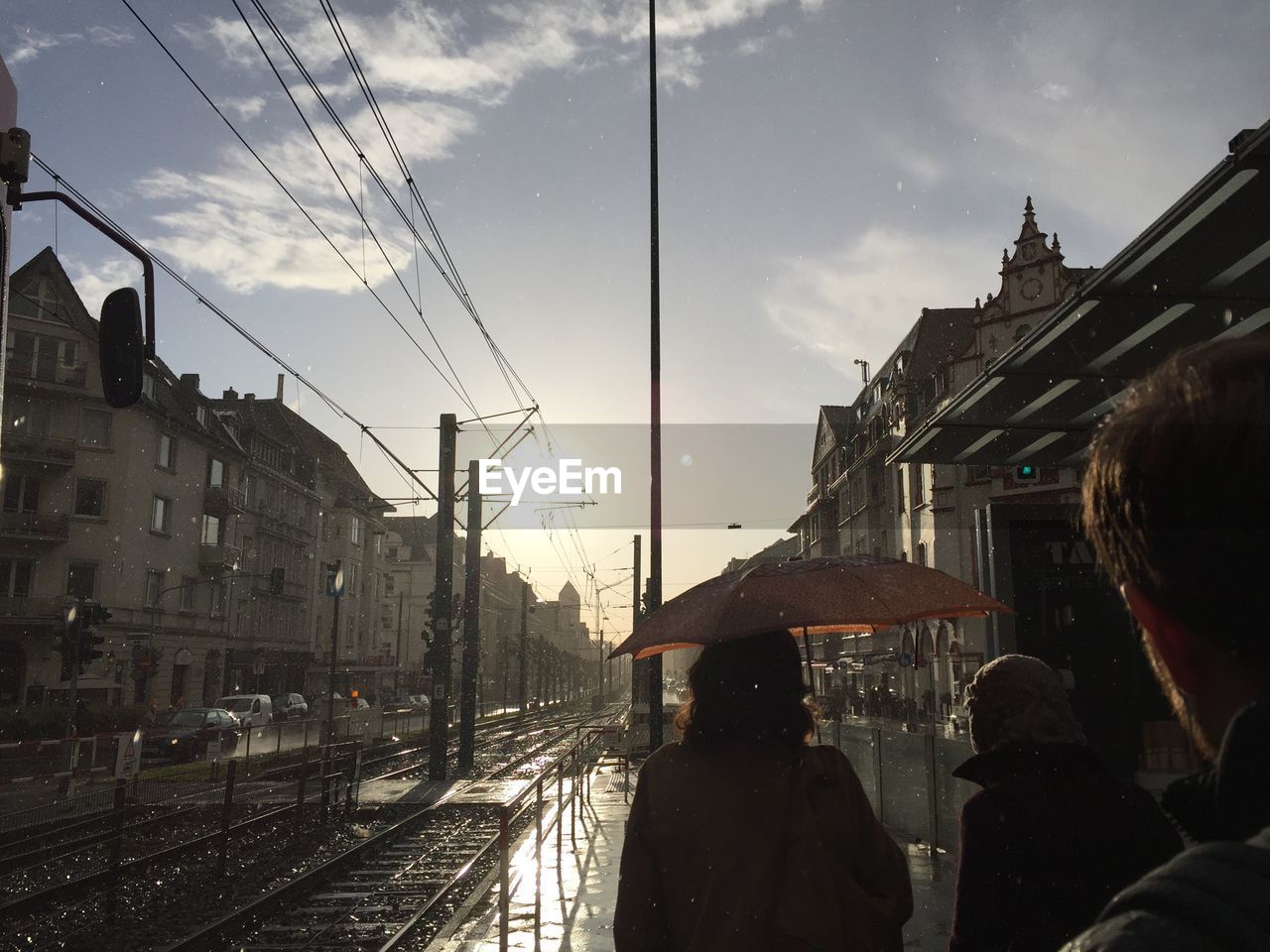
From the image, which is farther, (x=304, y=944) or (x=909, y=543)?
(x=909, y=543)

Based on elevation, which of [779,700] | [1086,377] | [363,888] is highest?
[1086,377]

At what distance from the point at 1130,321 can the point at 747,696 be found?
17.4 ft

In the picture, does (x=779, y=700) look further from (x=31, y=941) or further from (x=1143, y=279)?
(x=31, y=941)

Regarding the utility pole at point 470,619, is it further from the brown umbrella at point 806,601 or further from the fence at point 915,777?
the brown umbrella at point 806,601

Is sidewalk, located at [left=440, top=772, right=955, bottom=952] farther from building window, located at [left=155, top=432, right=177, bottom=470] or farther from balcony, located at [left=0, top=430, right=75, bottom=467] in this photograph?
building window, located at [left=155, top=432, right=177, bottom=470]

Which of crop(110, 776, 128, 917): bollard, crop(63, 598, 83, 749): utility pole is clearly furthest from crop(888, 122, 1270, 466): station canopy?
crop(63, 598, 83, 749): utility pole

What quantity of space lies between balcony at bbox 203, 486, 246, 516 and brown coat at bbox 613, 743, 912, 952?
53.2m

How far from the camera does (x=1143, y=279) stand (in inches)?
255

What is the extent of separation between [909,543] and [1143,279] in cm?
4190

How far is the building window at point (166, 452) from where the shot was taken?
47.4 metres

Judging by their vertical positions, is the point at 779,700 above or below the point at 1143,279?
below

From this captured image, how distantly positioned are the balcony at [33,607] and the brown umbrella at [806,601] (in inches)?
1644

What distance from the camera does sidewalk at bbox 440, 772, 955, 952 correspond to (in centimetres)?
818

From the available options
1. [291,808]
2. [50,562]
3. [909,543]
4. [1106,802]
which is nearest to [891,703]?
[909,543]
